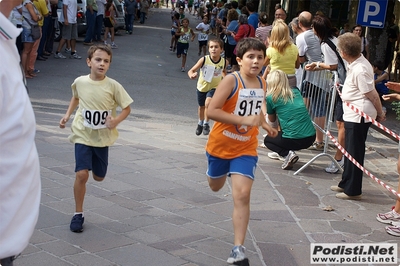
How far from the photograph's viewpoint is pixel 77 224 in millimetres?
5316

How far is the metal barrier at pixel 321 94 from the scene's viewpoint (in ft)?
28.0

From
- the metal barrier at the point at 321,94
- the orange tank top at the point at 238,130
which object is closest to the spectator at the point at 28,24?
the metal barrier at the point at 321,94

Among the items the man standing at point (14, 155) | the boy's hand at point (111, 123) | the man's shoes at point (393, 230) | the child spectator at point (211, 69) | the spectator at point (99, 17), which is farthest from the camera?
the spectator at point (99, 17)

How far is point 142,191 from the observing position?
6.69 metres

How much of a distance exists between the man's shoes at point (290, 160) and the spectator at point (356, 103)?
1.09 metres

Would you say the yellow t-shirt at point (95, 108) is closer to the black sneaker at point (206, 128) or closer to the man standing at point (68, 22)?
the black sneaker at point (206, 128)

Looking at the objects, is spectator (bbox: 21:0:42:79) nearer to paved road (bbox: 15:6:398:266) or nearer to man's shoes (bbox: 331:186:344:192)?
paved road (bbox: 15:6:398:266)

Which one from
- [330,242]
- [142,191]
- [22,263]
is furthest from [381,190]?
[22,263]

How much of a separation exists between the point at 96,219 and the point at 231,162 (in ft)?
4.72

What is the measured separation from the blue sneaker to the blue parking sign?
28.8 feet

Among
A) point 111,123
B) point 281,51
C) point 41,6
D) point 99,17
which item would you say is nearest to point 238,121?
point 111,123

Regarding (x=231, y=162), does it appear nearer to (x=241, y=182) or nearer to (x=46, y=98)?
(x=241, y=182)

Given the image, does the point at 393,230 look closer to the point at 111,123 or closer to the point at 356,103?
the point at 356,103

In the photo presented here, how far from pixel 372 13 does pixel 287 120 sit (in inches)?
213
